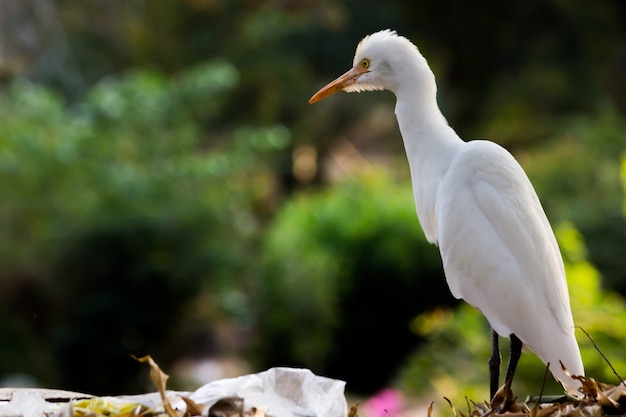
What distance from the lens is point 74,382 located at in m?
6.48

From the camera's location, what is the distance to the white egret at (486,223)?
2.36m

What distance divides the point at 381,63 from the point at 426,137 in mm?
237

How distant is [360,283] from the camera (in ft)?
25.3

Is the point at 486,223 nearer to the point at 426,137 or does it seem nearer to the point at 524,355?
the point at 426,137

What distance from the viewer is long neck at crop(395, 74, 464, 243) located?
99.3 inches

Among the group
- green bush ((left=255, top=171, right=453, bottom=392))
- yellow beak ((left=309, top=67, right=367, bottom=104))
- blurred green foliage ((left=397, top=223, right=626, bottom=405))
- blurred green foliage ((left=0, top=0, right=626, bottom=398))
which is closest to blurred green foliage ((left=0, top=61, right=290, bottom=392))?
blurred green foliage ((left=0, top=0, right=626, bottom=398))

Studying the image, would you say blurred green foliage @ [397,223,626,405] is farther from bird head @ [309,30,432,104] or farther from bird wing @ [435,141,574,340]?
→ bird head @ [309,30,432,104]

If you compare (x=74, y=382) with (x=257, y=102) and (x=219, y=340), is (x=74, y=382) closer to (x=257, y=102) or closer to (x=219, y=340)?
(x=219, y=340)

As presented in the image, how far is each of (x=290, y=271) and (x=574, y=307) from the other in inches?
106

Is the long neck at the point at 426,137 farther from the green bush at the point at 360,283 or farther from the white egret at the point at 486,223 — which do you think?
the green bush at the point at 360,283

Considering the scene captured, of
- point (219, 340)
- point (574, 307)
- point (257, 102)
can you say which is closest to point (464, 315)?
point (574, 307)

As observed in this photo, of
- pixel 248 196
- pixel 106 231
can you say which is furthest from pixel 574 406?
pixel 248 196

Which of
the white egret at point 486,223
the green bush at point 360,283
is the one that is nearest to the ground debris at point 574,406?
the white egret at point 486,223

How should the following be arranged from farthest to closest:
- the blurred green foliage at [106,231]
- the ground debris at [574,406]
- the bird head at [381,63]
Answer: the blurred green foliage at [106,231] → the bird head at [381,63] → the ground debris at [574,406]
